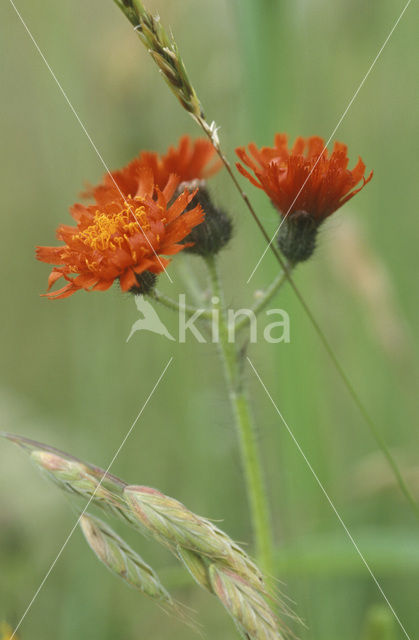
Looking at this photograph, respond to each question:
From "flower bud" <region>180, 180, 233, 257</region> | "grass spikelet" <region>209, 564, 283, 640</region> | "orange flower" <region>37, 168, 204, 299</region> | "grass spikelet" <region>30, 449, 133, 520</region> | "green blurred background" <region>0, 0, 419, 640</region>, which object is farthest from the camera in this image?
"green blurred background" <region>0, 0, 419, 640</region>

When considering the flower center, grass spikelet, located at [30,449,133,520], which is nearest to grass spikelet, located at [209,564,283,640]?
grass spikelet, located at [30,449,133,520]

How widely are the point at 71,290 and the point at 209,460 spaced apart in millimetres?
1744

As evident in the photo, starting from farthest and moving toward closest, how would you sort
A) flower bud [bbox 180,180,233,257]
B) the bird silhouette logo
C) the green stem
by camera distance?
1. the bird silhouette logo
2. flower bud [bbox 180,180,233,257]
3. the green stem

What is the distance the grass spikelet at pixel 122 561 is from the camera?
3.85 ft

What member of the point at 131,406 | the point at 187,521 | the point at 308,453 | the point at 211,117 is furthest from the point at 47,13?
the point at 187,521

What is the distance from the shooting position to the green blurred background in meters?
2.28

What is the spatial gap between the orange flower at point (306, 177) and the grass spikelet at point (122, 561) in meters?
0.76

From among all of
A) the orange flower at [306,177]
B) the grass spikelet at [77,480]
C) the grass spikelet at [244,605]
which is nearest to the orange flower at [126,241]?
the orange flower at [306,177]

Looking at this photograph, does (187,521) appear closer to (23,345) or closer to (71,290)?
(71,290)

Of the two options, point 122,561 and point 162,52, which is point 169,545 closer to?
point 122,561

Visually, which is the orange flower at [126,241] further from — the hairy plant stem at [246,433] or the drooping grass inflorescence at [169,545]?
the drooping grass inflorescence at [169,545]

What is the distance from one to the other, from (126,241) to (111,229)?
48mm

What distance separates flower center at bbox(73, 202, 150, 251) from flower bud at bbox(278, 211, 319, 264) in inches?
13.8

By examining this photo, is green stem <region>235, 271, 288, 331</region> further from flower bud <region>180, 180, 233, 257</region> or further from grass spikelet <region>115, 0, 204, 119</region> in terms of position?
grass spikelet <region>115, 0, 204, 119</region>
